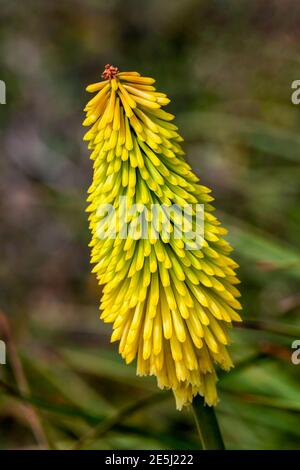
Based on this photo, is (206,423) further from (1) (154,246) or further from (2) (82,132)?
(2) (82,132)

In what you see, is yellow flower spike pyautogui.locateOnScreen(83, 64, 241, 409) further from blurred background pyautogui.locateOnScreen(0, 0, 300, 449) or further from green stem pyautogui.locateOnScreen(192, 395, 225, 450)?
blurred background pyautogui.locateOnScreen(0, 0, 300, 449)

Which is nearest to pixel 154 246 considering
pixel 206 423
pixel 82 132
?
pixel 206 423

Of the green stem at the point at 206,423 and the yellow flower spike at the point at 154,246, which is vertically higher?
the yellow flower spike at the point at 154,246

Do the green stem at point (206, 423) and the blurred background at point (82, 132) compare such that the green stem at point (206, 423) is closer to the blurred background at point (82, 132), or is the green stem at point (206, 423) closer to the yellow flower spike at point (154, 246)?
the yellow flower spike at point (154, 246)

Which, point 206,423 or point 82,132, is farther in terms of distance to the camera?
point 82,132

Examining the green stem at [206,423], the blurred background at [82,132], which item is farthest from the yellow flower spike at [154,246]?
the blurred background at [82,132]

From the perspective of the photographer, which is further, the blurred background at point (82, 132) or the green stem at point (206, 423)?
the blurred background at point (82, 132)

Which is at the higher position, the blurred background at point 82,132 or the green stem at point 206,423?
the blurred background at point 82,132

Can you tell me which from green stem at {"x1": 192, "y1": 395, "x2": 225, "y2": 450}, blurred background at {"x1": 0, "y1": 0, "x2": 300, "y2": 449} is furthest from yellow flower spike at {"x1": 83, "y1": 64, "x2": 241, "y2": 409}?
blurred background at {"x1": 0, "y1": 0, "x2": 300, "y2": 449}
